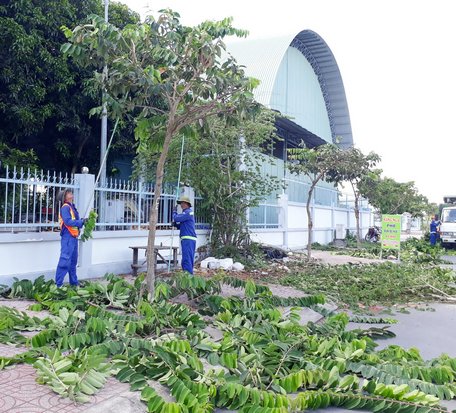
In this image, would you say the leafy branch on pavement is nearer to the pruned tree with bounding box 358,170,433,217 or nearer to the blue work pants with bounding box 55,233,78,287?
the blue work pants with bounding box 55,233,78,287

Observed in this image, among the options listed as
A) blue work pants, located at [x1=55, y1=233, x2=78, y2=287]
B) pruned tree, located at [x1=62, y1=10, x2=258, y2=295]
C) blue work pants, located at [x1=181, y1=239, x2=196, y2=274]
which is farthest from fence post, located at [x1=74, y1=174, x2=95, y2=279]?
pruned tree, located at [x1=62, y1=10, x2=258, y2=295]

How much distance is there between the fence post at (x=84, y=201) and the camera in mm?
8391

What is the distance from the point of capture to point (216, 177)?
11.5 metres

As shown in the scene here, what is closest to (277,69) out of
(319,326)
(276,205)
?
(276,205)

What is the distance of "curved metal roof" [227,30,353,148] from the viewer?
20.0 meters

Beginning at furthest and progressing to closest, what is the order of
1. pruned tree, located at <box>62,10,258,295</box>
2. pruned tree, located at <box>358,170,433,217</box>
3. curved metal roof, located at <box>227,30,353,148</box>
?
pruned tree, located at <box>358,170,433,217</box> → curved metal roof, located at <box>227,30,353,148</box> → pruned tree, located at <box>62,10,258,295</box>

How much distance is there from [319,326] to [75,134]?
11.5 metres

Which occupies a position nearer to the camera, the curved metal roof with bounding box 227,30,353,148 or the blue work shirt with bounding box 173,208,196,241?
the blue work shirt with bounding box 173,208,196,241

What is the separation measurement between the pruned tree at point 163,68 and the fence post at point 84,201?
2.16 m

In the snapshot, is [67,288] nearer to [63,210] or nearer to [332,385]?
[63,210]

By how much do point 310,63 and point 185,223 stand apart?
64.4 ft

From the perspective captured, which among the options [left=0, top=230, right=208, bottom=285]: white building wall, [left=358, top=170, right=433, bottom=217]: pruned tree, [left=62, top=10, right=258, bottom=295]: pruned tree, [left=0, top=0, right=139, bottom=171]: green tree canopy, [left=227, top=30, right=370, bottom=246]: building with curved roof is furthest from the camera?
[left=358, top=170, right=433, bottom=217]: pruned tree

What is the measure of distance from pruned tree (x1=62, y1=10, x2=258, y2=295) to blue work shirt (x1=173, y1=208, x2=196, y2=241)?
2.04 metres

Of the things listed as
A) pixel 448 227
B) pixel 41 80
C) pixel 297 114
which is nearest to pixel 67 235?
pixel 41 80
